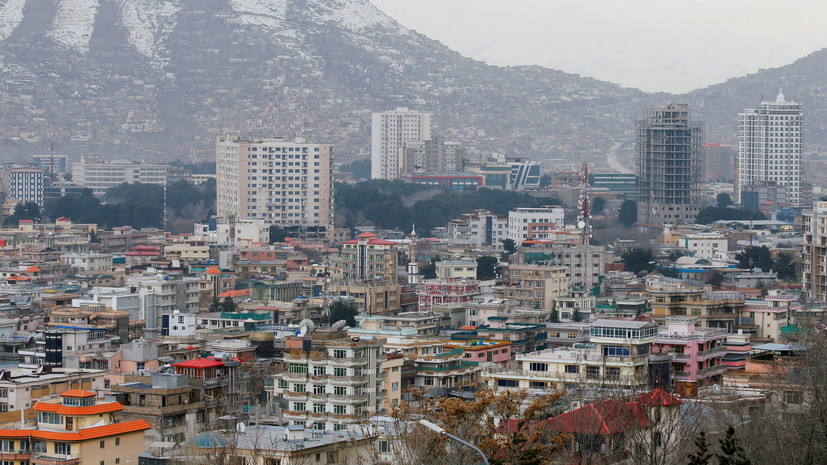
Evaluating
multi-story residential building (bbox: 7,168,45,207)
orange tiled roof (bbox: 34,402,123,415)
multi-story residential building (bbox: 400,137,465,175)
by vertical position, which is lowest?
orange tiled roof (bbox: 34,402,123,415)

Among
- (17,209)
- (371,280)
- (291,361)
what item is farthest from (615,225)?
(291,361)

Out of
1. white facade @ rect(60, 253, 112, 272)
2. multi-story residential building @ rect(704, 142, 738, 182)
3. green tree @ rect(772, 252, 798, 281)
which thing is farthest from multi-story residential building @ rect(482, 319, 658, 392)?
multi-story residential building @ rect(704, 142, 738, 182)

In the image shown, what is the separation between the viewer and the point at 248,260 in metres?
62.1

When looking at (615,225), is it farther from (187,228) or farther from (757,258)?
(757,258)

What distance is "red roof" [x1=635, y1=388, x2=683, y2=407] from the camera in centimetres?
2086

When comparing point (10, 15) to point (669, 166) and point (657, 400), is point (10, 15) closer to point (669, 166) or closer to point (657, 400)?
point (669, 166)

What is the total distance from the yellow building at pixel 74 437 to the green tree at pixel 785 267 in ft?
121

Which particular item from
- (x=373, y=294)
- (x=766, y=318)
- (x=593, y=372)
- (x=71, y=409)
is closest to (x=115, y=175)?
(x=373, y=294)

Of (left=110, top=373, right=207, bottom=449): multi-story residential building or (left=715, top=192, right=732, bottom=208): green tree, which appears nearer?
(left=110, top=373, right=207, bottom=449): multi-story residential building

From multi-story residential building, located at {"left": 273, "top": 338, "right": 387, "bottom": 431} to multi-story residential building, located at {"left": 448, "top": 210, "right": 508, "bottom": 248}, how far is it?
150 ft

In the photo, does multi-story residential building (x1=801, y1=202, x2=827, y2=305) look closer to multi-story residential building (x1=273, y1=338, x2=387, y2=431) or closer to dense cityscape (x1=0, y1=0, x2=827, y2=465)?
dense cityscape (x1=0, y1=0, x2=827, y2=465)

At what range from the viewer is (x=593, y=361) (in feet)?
92.0

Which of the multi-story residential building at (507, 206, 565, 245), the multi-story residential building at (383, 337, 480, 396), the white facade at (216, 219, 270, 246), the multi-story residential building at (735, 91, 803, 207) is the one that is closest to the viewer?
the multi-story residential building at (383, 337, 480, 396)

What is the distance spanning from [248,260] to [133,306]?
17651 millimetres
